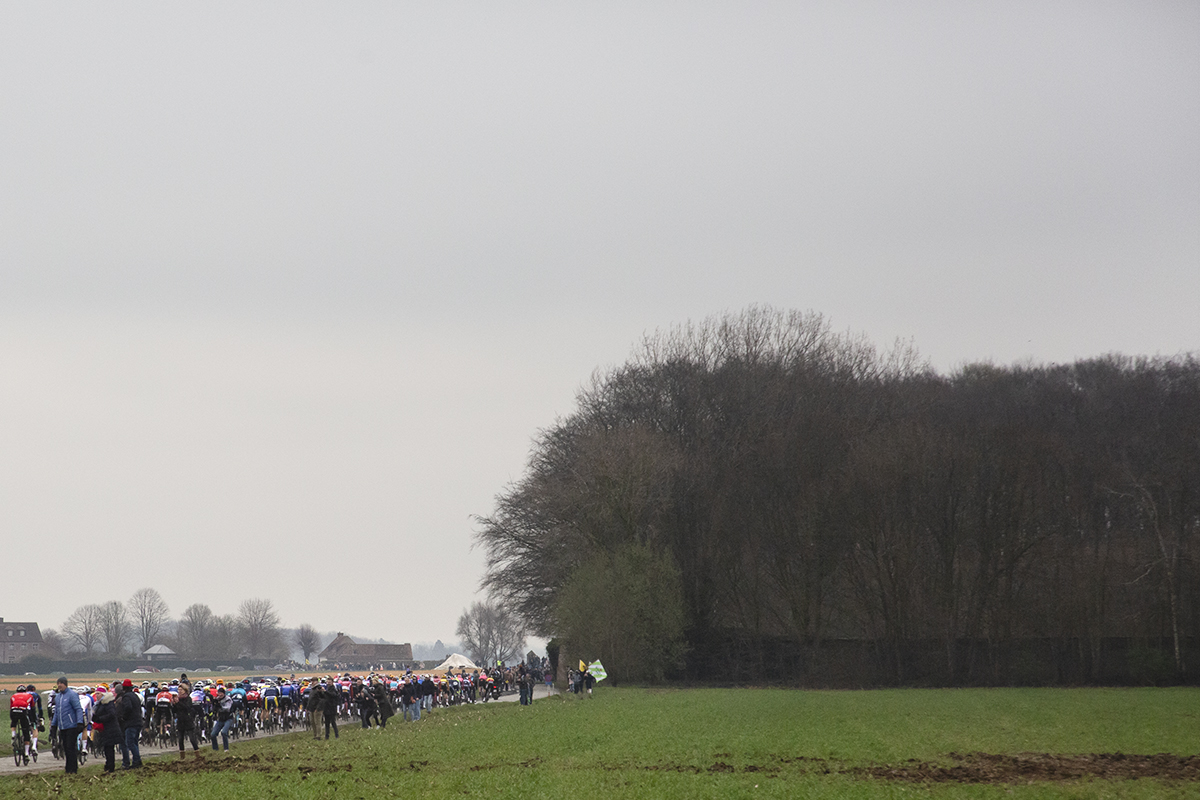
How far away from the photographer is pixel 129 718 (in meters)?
24.4

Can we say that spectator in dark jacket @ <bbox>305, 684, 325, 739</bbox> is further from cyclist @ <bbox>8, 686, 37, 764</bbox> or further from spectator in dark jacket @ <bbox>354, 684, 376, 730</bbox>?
cyclist @ <bbox>8, 686, 37, 764</bbox>

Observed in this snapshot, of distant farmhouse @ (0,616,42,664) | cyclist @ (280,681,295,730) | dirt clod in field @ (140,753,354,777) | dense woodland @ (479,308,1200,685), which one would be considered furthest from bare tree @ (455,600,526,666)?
dirt clod in field @ (140,753,354,777)

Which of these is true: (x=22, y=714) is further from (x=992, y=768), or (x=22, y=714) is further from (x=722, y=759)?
(x=992, y=768)

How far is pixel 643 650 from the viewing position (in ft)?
214

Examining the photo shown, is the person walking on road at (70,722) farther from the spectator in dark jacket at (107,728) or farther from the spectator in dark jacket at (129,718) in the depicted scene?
the spectator in dark jacket at (129,718)

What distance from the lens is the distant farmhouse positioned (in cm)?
18325

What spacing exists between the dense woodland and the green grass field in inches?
836

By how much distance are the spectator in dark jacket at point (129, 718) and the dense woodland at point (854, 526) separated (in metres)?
41.0

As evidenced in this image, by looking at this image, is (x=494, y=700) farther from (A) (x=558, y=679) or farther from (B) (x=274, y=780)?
(B) (x=274, y=780)

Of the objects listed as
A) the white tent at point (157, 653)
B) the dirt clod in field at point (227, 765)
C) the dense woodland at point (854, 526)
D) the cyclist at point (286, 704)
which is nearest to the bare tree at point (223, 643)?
the white tent at point (157, 653)

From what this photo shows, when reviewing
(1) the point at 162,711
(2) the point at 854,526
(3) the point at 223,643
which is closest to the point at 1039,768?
(1) the point at 162,711

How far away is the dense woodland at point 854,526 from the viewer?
61.1 m

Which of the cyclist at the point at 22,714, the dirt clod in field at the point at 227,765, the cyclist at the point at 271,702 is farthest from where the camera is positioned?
the cyclist at the point at 271,702

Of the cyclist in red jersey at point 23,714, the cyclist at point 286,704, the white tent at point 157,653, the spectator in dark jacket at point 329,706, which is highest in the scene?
the cyclist in red jersey at point 23,714
